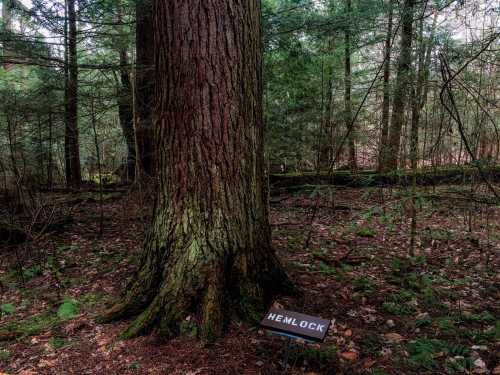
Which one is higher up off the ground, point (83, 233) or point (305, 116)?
point (305, 116)

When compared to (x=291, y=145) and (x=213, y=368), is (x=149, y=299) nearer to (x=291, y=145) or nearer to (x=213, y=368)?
(x=213, y=368)

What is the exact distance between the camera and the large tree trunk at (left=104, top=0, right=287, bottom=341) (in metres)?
2.95

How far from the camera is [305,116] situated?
31.2ft

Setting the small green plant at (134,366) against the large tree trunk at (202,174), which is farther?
the large tree trunk at (202,174)

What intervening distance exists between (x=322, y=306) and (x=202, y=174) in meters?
1.74

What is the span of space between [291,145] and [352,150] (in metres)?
2.32

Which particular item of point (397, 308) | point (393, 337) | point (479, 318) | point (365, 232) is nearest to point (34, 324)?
point (393, 337)

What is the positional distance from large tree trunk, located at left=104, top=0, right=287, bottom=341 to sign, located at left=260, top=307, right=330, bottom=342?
0.69 meters

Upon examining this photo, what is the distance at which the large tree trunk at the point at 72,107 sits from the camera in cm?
771

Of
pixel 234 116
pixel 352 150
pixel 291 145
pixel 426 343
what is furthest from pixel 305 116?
pixel 426 343

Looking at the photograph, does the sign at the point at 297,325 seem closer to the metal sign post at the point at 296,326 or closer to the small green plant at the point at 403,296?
the metal sign post at the point at 296,326

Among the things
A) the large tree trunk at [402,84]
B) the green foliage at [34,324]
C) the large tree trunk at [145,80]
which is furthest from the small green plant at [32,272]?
the large tree trunk at [402,84]

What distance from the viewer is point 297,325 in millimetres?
2277

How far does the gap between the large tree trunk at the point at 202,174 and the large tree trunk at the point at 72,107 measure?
4.88 meters
